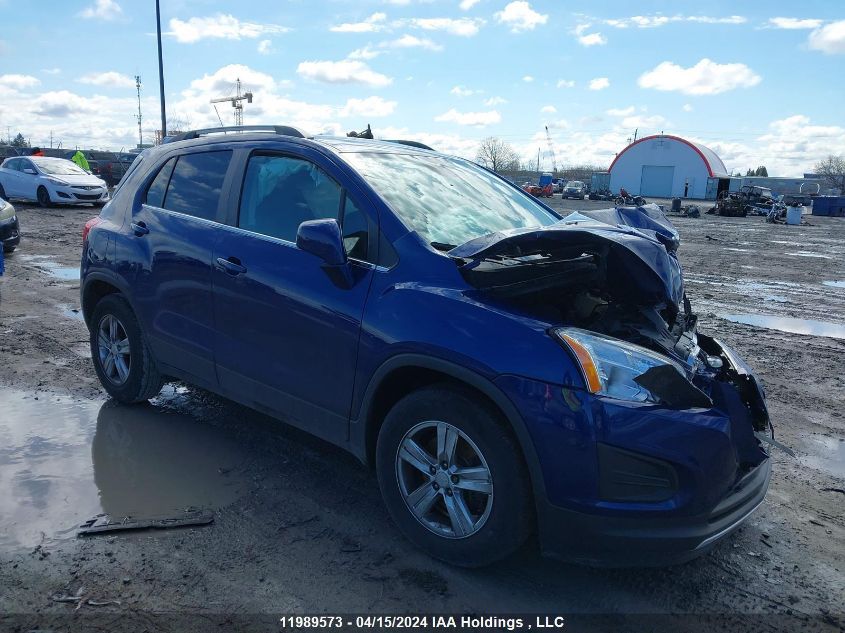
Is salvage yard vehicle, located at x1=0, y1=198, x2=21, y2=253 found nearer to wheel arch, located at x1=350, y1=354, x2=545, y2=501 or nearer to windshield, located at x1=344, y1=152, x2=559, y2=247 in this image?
windshield, located at x1=344, y1=152, x2=559, y2=247

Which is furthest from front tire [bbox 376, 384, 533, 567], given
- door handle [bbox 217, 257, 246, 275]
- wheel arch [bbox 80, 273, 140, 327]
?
wheel arch [bbox 80, 273, 140, 327]

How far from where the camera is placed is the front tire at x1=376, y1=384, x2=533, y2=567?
281cm

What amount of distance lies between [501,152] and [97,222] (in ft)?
389

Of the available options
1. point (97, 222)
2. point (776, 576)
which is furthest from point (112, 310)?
point (776, 576)

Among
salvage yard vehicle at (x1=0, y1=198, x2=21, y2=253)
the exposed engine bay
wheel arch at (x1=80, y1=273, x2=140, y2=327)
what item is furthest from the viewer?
salvage yard vehicle at (x1=0, y1=198, x2=21, y2=253)

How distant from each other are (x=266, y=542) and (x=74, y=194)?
20.7m

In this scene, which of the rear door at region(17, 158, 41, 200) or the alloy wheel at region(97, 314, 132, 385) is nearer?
the alloy wheel at region(97, 314, 132, 385)

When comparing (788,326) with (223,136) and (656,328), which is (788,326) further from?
(223,136)

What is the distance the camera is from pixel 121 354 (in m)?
4.93

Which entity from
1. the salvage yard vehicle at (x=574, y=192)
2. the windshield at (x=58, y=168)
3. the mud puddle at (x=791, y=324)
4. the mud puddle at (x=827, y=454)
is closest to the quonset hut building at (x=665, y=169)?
the salvage yard vehicle at (x=574, y=192)

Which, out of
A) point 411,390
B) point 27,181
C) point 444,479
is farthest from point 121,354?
point 27,181

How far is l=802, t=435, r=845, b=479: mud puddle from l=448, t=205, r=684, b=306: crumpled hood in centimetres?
205

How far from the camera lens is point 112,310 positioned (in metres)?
4.89

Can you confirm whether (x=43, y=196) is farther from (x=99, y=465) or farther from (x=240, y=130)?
(x=99, y=465)
